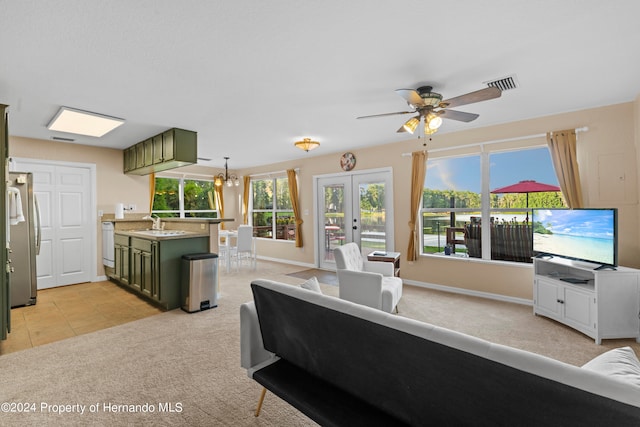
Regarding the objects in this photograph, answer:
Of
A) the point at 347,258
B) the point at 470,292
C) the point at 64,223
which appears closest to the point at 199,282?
the point at 347,258

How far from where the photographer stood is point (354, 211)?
19.9 feet

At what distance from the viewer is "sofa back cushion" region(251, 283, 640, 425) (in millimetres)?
808

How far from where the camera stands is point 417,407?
1153 millimetres

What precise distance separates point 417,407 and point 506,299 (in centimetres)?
379

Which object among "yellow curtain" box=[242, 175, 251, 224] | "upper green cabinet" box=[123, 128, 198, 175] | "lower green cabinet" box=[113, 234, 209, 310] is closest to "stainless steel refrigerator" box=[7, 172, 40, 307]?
"lower green cabinet" box=[113, 234, 209, 310]

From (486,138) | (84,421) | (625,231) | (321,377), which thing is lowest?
(84,421)

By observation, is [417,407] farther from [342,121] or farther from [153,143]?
[153,143]

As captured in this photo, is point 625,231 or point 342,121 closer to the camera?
point 625,231

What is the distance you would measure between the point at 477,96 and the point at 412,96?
52 cm

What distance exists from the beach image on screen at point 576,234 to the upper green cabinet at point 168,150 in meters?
4.84

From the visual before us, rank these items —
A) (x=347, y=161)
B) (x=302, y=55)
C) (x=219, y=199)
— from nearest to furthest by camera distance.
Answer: (x=302, y=55)
(x=347, y=161)
(x=219, y=199)

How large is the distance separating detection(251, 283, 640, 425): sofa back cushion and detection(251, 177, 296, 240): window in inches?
227

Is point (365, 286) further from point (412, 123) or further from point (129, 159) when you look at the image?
point (129, 159)

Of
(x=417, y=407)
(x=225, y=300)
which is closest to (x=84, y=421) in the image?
(x=417, y=407)
